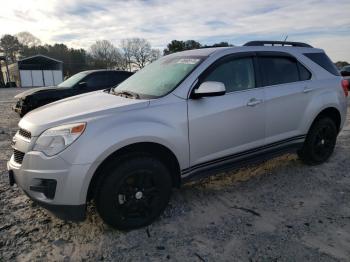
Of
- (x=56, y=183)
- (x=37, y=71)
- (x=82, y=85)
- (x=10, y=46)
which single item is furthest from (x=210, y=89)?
(x=10, y=46)

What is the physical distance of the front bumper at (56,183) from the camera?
2.80 m

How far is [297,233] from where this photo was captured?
314 cm

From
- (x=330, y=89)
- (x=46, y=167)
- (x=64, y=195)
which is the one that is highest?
(x=330, y=89)

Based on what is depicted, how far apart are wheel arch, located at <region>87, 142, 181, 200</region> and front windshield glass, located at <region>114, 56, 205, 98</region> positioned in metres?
0.57

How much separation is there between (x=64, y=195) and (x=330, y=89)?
13.1 ft

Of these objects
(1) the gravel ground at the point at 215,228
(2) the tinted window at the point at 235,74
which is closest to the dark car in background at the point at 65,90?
(1) the gravel ground at the point at 215,228

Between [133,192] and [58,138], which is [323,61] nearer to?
[133,192]

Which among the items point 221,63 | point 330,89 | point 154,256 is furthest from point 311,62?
point 154,256

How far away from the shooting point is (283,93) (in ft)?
13.9

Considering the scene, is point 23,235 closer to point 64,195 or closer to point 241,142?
point 64,195

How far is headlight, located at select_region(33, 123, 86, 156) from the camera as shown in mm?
2824

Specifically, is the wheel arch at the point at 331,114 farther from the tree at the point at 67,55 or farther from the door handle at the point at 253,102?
the tree at the point at 67,55

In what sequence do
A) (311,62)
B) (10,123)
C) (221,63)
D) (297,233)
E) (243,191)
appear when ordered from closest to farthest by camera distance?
(297,233)
(221,63)
(243,191)
(311,62)
(10,123)

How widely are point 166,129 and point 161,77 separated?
91 centimetres
